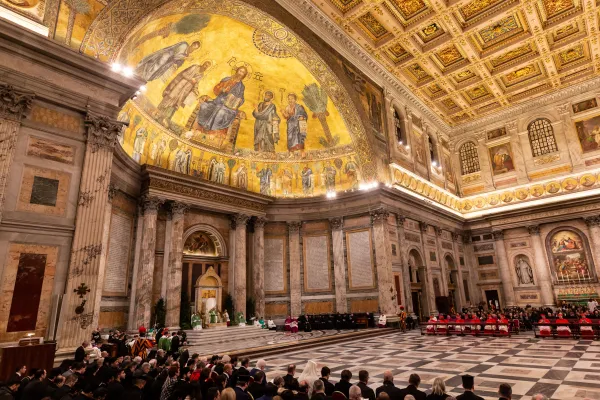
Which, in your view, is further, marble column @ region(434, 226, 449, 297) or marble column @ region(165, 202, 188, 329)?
marble column @ region(434, 226, 449, 297)

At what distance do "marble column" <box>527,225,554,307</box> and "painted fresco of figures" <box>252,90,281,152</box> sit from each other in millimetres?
19699

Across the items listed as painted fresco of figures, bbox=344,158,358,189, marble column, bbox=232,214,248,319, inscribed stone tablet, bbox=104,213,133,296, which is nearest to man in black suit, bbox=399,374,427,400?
inscribed stone tablet, bbox=104,213,133,296

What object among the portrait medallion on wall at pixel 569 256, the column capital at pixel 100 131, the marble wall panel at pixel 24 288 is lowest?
the marble wall panel at pixel 24 288

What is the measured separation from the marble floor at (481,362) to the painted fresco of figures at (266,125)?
13.6m

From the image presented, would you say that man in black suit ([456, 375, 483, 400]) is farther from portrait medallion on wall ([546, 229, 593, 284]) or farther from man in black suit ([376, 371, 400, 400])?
portrait medallion on wall ([546, 229, 593, 284])

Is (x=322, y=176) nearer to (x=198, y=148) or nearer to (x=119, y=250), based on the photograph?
(x=198, y=148)

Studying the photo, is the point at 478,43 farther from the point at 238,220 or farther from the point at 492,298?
the point at 492,298

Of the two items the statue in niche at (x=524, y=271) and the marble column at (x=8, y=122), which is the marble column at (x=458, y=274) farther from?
the marble column at (x=8, y=122)

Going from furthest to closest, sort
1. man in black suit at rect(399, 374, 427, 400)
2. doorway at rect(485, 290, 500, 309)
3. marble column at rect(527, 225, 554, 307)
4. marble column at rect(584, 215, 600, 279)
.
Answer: doorway at rect(485, 290, 500, 309)
marble column at rect(527, 225, 554, 307)
marble column at rect(584, 215, 600, 279)
man in black suit at rect(399, 374, 427, 400)

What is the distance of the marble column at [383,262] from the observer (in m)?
18.7

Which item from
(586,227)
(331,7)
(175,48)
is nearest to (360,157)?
(331,7)

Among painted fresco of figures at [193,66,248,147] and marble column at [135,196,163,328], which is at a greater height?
painted fresco of figures at [193,66,248,147]

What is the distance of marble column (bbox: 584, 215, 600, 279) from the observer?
22984mm

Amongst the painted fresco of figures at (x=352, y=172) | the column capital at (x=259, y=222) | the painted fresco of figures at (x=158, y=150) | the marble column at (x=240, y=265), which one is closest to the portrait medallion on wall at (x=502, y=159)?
the painted fresco of figures at (x=352, y=172)
